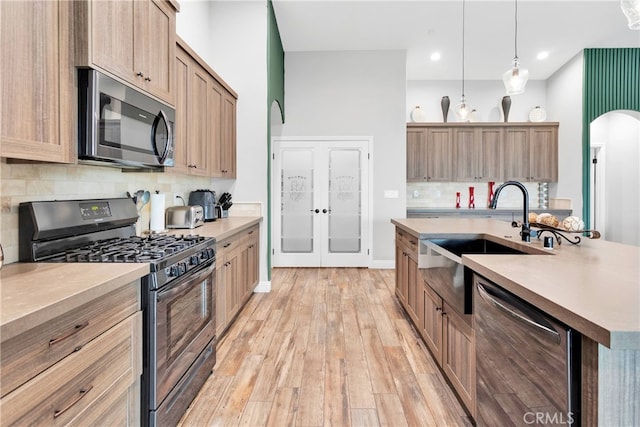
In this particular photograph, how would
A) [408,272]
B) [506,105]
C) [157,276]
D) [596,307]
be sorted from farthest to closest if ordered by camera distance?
[506,105] < [408,272] < [157,276] < [596,307]

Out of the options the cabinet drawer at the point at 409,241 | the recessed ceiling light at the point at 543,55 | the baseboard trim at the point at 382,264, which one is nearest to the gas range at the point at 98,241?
the cabinet drawer at the point at 409,241

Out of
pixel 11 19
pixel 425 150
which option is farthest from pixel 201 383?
pixel 425 150

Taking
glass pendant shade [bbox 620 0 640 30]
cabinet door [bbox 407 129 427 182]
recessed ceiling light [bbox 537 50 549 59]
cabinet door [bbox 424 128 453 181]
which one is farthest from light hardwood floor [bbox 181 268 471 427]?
recessed ceiling light [bbox 537 50 549 59]

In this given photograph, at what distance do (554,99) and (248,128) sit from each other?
18.2ft

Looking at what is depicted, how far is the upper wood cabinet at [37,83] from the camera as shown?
1155 mm

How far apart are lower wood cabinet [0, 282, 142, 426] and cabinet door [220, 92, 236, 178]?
244 cm

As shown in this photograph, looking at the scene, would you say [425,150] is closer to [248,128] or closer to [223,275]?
[248,128]

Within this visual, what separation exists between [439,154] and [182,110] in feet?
15.1

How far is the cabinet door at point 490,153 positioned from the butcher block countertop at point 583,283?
4.36 metres

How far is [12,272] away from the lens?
1.27 meters

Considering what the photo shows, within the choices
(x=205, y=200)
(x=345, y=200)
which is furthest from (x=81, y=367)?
(x=345, y=200)

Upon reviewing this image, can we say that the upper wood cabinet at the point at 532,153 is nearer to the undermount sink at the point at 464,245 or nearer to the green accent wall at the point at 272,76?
the undermount sink at the point at 464,245

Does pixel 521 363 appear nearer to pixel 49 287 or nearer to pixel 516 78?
pixel 49 287

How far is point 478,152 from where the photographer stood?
19.5 feet
